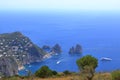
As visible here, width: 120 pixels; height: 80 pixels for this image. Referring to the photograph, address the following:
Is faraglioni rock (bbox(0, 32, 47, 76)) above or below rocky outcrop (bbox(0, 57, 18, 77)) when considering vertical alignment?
above

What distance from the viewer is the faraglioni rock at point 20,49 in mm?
95688

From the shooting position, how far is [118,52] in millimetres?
96625

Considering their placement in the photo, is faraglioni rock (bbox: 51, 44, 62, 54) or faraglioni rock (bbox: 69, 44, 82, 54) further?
faraglioni rock (bbox: 51, 44, 62, 54)

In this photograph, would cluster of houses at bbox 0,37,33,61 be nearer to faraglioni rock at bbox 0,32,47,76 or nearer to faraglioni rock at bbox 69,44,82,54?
faraglioni rock at bbox 0,32,47,76

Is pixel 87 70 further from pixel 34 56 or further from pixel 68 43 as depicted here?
pixel 68 43

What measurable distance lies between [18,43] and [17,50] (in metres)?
6.20

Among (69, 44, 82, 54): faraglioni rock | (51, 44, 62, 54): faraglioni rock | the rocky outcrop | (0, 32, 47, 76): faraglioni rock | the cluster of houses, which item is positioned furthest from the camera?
(51, 44, 62, 54): faraglioni rock

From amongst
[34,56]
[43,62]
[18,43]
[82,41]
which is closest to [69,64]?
[43,62]

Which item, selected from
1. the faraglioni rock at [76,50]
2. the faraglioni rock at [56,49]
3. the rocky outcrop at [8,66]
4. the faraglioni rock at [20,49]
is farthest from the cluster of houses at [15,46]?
the rocky outcrop at [8,66]

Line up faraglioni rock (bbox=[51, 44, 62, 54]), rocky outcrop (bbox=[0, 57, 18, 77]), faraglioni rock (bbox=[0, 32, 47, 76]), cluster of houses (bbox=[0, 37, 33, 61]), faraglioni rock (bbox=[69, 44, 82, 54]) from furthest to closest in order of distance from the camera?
1. faraglioni rock (bbox=[51, 44, 62, 54])
2. faraglioni rock (bbox=[69, 44, 82, 54])
3. cluster of houses (bbox=[0, 37, 33, 61])
4. faraglioni rock (bbox=[0, 32, 47, 76])
5. rocky outcrop (bbox=[0, 57, 18, 77])

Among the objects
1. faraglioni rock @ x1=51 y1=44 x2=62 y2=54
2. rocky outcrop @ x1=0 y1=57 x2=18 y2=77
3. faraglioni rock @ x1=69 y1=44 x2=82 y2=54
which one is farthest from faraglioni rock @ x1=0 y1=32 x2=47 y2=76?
faraglioni rock @ x1=69 y1=44 x2=82 y2=54

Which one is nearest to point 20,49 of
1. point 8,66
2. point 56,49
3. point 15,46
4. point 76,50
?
point 15,46

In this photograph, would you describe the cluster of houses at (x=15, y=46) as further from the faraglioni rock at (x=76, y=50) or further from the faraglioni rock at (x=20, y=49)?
the faraglioni rock at (x=76, y=50)

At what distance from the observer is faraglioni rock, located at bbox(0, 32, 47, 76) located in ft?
314
